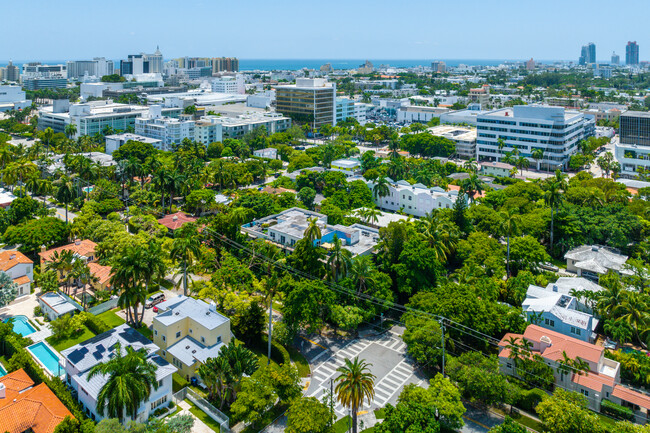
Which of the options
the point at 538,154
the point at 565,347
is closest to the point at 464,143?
the point at 538,154

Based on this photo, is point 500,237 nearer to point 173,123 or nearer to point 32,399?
point 32,399

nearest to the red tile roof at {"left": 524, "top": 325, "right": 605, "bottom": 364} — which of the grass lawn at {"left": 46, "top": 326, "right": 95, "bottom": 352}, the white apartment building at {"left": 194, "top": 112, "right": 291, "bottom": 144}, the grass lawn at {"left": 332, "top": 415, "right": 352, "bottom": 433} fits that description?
the grass lawn at {"left": 332, "top": 415, "right": 352, "bottom": 433}

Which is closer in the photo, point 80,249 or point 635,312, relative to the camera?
point 635,312

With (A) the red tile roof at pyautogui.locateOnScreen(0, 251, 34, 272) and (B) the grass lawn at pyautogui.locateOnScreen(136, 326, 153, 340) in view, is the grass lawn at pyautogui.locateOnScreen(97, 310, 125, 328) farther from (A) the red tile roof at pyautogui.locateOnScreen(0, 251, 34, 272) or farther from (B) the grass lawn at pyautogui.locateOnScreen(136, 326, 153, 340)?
(A) the red tile roof at pyautogui.locateOnScreen(0, 251, 34, 272)

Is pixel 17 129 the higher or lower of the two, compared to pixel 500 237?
higher

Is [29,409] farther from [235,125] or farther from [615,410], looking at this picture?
[235,125]

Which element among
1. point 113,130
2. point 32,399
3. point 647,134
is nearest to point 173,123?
point 113,130
